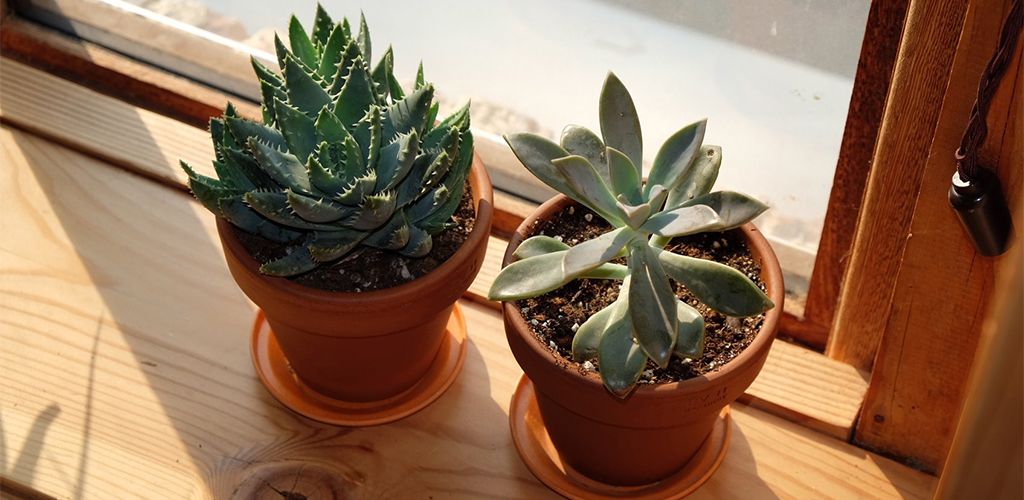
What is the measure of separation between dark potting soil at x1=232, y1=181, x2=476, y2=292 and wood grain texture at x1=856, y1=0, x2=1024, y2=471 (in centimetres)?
43

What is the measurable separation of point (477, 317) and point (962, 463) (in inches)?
29.7

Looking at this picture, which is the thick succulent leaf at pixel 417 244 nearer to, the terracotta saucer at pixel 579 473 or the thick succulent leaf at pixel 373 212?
the thick succulent leaf at pixel 373 212

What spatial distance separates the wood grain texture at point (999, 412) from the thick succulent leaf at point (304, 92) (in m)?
0.59

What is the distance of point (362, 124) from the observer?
0.84m

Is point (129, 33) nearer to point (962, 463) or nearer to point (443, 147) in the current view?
point (443, 147)

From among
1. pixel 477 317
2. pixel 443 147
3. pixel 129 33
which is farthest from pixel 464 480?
pixel 129 33

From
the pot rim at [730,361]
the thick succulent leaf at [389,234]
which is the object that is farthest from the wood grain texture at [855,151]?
the thick succulent leaf at [389,234]

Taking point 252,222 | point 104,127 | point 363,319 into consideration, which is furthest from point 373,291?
Result: point 104,127

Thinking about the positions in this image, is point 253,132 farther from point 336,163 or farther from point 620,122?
point 620,122

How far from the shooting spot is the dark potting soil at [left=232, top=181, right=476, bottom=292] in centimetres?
89

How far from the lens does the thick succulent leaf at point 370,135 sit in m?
0.81

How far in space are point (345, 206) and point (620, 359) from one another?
272 millimetres

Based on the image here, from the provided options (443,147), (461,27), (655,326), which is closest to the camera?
(655,326)

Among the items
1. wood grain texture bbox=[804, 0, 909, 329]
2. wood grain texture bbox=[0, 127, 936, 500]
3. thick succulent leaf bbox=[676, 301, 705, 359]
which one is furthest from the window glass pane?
thick succulent leaf bbox=[676, 301, 705, 359]
